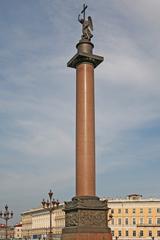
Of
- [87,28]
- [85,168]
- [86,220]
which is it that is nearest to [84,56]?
[87,28]

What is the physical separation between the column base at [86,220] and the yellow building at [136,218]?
74816 mm

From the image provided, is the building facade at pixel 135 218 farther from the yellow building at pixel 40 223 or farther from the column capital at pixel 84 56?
the column capital at pixel 84 56

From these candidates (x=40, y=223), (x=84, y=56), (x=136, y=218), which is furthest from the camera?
(x=40, y=223)

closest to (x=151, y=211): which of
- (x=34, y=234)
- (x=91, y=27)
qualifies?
(x=34, y=234)

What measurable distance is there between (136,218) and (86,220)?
3088 inches

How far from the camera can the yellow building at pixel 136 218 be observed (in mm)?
100562

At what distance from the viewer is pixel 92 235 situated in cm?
2566

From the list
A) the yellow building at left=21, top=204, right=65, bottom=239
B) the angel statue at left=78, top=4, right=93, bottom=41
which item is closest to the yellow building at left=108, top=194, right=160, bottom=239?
the yellow building at left=21, top=204, right=65, bottom=239

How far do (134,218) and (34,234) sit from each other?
49.3 m

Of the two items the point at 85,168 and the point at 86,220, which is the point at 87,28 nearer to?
the point at 85,168

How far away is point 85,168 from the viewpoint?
2691 centimetres

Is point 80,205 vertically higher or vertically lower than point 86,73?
lower

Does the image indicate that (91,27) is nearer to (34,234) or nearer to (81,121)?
(81,121)

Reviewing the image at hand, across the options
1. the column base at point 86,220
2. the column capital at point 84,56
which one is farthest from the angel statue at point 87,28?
the column base at point 86,220
